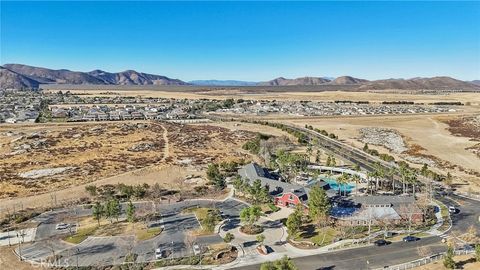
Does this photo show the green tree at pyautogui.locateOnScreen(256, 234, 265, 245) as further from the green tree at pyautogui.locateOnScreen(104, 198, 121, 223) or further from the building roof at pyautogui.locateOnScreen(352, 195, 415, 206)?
the green tree at pyautogui.locateOnScreen(104, 198, 121, 223)

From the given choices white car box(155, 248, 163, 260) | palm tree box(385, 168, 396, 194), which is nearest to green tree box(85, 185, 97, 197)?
white car box(155, 248, 163, 260)

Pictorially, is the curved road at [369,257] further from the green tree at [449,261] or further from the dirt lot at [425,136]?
the dirt lot at [425,136]

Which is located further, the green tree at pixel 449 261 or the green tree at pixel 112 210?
the green tree at pixel 112 210

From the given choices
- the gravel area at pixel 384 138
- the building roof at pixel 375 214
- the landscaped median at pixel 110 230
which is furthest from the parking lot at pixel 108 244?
the gravel area at pixel 384 138

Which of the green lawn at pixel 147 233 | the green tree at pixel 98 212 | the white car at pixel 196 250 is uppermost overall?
the green tree at pixel 98 212

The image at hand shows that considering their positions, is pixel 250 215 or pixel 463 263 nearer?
pixel 463 263

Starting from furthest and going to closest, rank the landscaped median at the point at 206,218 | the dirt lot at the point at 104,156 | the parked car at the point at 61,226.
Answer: the dirt lot at the point at 104,156 < the parked car at the point at 61,226 < the landscaped median at the point at 206,218

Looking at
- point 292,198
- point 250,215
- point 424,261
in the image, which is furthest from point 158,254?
point 424,261

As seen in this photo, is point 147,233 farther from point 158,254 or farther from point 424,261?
point 424,261
